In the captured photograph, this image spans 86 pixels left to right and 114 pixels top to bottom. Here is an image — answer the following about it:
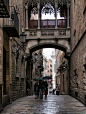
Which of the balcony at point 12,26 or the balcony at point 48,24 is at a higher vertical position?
the balcony at point 48,24

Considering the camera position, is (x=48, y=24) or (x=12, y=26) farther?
(x=48, y=24)

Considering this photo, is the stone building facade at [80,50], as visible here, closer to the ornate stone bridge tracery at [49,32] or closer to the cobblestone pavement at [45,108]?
the cobblestone pavement at [45,108]

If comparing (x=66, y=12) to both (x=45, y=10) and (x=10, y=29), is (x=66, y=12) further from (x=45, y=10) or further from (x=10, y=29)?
(x=10, y=29)

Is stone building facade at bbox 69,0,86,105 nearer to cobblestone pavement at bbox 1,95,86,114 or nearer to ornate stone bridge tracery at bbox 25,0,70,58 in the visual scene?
cobblestone pavement at bbox 1,95,86,114

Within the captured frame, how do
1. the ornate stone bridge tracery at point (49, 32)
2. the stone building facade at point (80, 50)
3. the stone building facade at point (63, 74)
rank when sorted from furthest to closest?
the stone building facade at point (63, 74) < the ornate stone bridge tracery at point (49, 32) < the stone building facade at point (80, 50)

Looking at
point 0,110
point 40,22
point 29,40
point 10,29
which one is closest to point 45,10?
point 40,22

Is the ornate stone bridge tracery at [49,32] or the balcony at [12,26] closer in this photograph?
the balcony at [12,26]

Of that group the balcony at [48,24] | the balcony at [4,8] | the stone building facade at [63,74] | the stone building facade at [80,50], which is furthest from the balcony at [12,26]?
the stone building facade at [63,74]

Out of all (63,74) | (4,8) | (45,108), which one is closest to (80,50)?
(45,108)

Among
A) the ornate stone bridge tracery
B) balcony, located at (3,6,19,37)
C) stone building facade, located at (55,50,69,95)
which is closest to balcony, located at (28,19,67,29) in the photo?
the ornate stone bridge tracery

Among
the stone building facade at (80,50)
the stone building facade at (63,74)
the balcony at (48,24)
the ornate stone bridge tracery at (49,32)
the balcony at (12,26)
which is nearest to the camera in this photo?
the balcony at (12,26)

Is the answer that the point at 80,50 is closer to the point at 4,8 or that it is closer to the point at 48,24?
the point at 4,8

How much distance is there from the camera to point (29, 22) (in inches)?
944

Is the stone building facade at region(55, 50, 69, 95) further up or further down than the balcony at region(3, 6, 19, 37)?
further down
